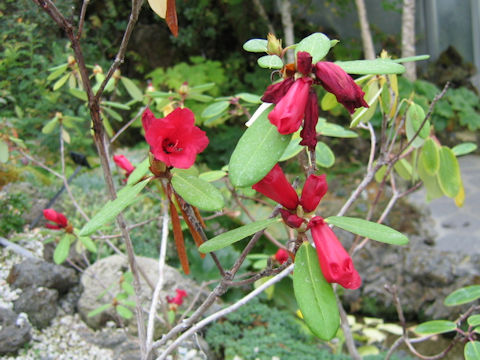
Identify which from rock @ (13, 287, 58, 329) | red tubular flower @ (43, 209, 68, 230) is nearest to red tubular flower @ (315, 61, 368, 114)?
red tubular flower @ (43, 209, 68, 230)

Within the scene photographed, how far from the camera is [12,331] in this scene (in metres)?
2.08

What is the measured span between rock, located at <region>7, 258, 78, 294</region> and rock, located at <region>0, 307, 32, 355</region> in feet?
0.91

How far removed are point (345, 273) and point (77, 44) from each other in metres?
0.56

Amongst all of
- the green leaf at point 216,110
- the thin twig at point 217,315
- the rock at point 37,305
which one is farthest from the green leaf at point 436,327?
the rock at point 37,305

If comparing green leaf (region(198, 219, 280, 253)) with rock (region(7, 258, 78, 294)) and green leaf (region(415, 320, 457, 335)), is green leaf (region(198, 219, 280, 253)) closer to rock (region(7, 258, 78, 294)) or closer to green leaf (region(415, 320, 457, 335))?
green leaf (region(415, 320, 457, 335))

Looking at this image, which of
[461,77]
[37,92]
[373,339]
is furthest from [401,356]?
[461,77]

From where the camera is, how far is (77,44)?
29.3 inches

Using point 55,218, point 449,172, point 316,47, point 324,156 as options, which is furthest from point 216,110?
point 316,47

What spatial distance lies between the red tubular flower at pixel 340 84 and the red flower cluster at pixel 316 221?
0.33 feet

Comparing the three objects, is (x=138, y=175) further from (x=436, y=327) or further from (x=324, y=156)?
(x=436, y=327)

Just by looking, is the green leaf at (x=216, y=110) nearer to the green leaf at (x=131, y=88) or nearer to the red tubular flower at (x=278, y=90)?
the green leaf at (x=131, y=88)

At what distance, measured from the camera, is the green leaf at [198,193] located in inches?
23.2

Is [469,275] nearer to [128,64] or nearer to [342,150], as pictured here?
[342,150]

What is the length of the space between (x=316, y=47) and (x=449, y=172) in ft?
2.72
